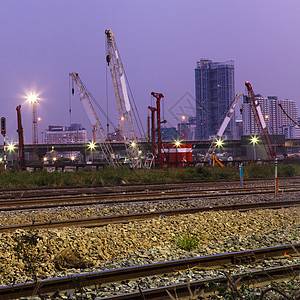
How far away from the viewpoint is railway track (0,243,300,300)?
4.91 m

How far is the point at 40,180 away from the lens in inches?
1009

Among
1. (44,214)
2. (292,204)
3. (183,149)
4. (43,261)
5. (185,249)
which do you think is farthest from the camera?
(183,149)

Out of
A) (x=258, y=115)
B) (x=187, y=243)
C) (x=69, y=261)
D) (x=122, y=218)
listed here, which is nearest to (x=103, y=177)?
(x=122, y=218)

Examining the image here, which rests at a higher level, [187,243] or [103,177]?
[187,243]

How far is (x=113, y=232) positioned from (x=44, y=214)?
434 cm

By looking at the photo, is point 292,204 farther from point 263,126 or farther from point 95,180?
point 263,126

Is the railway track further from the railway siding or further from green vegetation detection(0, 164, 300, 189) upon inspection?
green vegetation detection(0, 164, 300, 189)

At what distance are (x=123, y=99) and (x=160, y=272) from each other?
173 feet

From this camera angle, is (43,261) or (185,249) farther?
(185,249)

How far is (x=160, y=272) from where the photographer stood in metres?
5.96

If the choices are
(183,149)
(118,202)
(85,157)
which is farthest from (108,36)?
(85,157)

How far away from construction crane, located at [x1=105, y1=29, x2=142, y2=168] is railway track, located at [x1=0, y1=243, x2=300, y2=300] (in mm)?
47784

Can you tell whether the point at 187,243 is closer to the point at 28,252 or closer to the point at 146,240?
the point at 146,240

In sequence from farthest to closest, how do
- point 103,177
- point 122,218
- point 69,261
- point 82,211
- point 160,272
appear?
point 103,177 → point 82,211 → point 122,218 → point 69,261 → point 160,272
